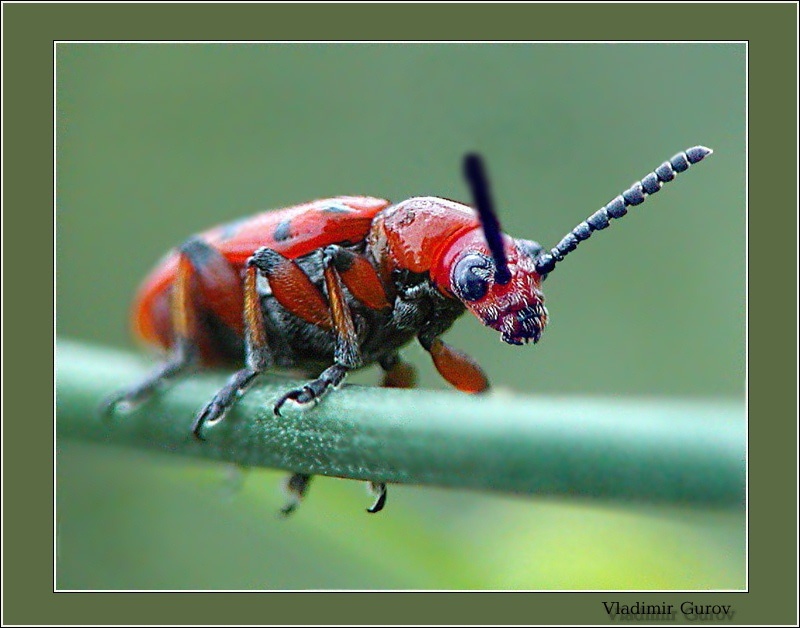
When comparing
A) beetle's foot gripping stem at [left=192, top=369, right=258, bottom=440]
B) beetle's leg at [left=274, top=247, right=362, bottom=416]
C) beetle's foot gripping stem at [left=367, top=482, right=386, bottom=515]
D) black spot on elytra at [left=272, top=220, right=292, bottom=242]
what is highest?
black spot on elytra at [left=272, top=220, right=292, bottom=242]

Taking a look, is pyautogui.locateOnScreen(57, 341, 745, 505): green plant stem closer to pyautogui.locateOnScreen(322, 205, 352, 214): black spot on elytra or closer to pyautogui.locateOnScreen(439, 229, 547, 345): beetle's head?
pyautogui.locateOnScreen(439, 229, 547, 345): beetle's head

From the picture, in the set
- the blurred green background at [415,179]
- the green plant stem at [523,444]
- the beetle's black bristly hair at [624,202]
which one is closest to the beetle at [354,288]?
the beetle's black bristly hair at [624,202]

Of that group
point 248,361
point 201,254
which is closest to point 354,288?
point 248,361

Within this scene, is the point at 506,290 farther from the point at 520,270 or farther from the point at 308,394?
the point at 308,394

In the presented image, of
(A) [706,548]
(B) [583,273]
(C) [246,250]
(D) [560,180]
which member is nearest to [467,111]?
(D) [560,180]

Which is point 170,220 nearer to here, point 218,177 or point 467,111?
point 218,177

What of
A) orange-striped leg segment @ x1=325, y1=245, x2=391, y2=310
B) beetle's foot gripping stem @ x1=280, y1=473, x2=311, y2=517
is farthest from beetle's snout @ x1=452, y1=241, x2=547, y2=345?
beetle's foot gripping stem @ x1=280, y1=473, x2=311, y2=517
